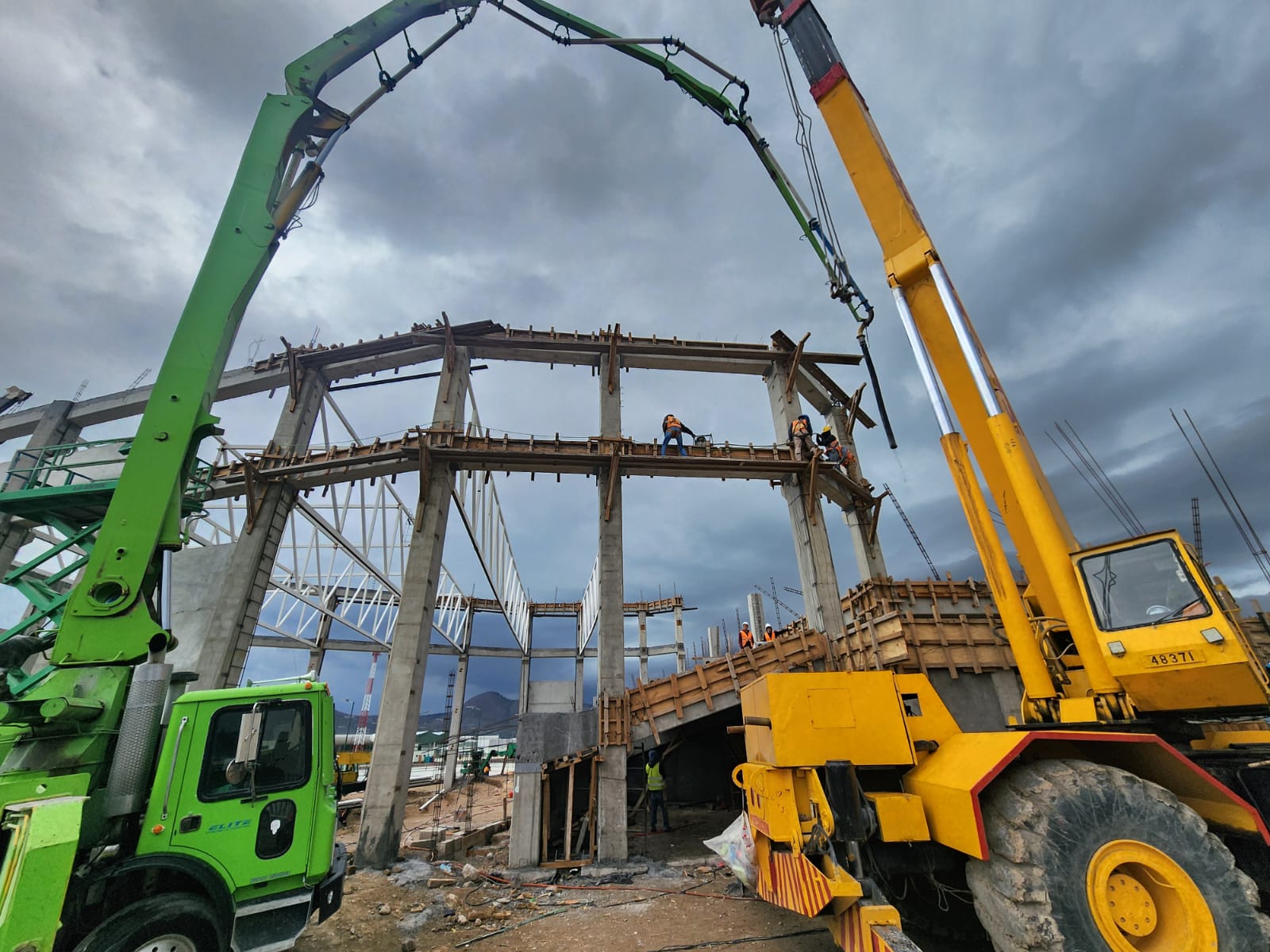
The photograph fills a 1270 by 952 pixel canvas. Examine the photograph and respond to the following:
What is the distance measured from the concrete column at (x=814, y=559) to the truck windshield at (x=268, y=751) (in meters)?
15.2

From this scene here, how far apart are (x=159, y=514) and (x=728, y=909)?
398 inches

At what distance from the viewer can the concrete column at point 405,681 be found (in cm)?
1352

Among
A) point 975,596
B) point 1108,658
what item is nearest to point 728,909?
point 1108,658

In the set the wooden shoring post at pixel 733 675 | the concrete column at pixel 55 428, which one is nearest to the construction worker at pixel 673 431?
the wooden shoring post at pixel 733 675

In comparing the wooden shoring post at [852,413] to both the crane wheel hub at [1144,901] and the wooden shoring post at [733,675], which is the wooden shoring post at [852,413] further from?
the crane wheel hub at [1144,901]

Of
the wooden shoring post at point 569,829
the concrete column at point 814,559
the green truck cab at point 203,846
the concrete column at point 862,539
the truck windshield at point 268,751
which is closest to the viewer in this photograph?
the green truck cab at point 203,846

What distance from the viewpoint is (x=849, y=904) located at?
5043 millimetres

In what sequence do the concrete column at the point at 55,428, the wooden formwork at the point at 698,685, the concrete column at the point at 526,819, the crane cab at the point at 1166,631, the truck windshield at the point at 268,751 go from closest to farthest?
→ the crane cab at the point at 1166,631
the truck windshield at the point at 268,751
the concrete column at the point at 526,819
the wooden formwork at the point at 698,685
the concrete column at the point at 55,428

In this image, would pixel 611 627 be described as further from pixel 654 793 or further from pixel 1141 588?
pixel 1141 588

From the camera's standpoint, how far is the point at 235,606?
1659 cm

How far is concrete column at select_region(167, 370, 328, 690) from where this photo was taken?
16.0 metres

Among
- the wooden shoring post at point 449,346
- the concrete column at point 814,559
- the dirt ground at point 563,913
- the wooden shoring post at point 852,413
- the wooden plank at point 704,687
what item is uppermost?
the wooden shoring post at point 449,346

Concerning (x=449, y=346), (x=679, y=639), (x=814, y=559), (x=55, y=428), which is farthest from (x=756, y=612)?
(x=55, y=428)

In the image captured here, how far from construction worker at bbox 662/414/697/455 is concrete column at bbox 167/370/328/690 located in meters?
13.7
